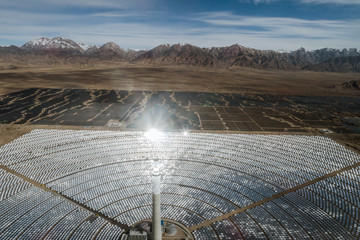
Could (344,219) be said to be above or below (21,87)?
below

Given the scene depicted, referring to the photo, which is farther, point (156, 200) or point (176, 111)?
point (176, 111)

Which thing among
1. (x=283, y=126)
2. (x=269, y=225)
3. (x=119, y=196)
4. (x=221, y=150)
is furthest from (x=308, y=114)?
(x=119, y=196)

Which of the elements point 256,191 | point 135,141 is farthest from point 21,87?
point 256,191

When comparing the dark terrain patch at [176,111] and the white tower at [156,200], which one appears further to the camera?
the dark terrain patch at [176,111]

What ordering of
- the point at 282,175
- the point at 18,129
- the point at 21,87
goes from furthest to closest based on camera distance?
the point at 21,87 → the point at 18,129 → the point at 282,175

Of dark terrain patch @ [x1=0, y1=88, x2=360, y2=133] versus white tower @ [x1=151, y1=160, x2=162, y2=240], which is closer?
white tower @ [x1=151, y1=160, x2=162, y2=240]

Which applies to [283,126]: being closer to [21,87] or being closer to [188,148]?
[188,148]

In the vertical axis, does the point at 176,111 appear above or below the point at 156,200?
below

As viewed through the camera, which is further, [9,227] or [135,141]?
[135,141]

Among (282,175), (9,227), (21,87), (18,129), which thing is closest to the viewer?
(9,227)
